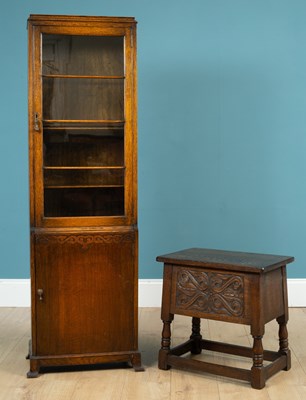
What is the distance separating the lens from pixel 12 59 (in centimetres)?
505

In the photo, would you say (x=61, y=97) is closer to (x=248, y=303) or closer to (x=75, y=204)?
(x=75, y=204)

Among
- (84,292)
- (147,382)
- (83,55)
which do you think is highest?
(83,55)

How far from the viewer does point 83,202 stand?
146 inches

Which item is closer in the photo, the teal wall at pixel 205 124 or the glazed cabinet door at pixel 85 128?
the glazed cabinet door at pixel 85 128

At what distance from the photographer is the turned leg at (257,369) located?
134 inches

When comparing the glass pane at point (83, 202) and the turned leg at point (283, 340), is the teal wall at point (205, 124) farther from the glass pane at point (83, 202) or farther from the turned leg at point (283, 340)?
the turned leg at point (283, 340)

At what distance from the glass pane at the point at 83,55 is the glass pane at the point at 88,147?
1.01ft

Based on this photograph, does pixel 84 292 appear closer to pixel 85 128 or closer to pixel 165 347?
pixel 165 347

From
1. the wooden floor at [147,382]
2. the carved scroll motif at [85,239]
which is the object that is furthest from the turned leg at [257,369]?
the carved scroll motif at [85,239]

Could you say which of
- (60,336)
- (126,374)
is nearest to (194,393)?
(126,374)

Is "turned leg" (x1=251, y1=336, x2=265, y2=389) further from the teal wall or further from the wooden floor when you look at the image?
the teal wall

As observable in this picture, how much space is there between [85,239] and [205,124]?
177cm

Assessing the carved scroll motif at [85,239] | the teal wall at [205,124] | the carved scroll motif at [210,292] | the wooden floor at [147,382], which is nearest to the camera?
the wooden floor at [147,382]

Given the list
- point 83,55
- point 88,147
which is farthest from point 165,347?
point 83,55
